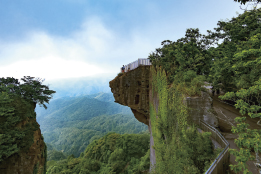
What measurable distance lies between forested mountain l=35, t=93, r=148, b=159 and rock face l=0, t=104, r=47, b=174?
178ft

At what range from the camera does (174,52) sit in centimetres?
1254

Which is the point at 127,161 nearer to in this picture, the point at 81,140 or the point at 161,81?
the point at 161,81

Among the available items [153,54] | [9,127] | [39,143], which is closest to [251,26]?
[153,54]

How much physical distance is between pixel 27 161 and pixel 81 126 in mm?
126336

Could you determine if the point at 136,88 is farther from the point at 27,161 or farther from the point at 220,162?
the point at 27,161

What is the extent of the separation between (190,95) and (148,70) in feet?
31.7

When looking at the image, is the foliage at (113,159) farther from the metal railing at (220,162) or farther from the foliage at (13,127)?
the metal railing at (220,162)

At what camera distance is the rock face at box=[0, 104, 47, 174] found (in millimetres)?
12836

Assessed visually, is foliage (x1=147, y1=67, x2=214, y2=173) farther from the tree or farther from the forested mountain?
the forested mountain

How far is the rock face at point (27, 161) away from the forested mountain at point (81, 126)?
54.1 m

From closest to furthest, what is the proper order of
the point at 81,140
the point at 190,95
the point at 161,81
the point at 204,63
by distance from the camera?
the point at 190,95 → the point at 161,81 → the point at 204,63 → the point at 81,140

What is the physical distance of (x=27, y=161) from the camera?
14.0m

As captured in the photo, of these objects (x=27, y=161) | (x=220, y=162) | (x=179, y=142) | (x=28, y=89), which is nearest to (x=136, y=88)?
(x=179, y=142)

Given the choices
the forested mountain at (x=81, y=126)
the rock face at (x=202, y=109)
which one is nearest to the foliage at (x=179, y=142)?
the rock face at (x=202, y=109)
